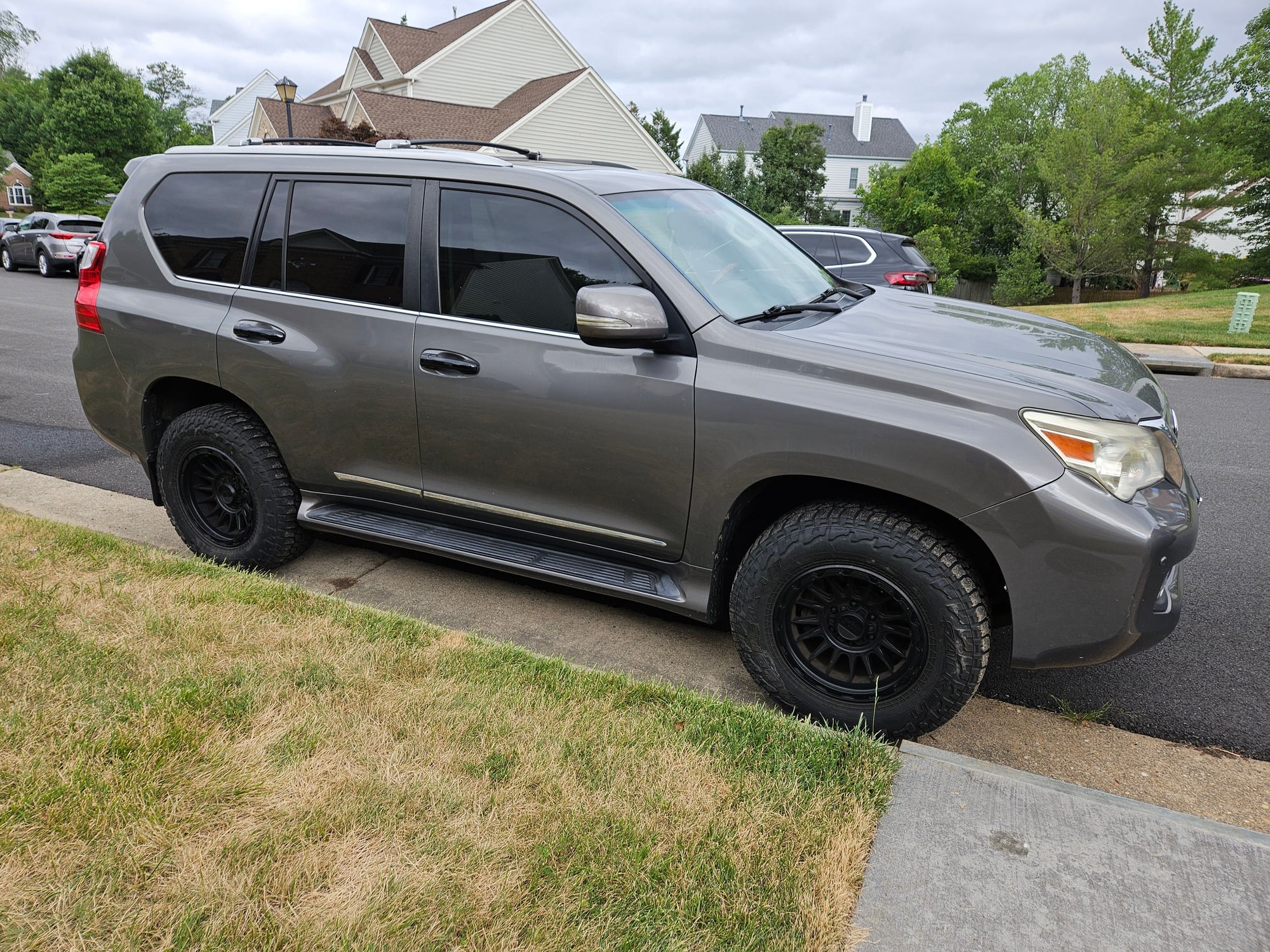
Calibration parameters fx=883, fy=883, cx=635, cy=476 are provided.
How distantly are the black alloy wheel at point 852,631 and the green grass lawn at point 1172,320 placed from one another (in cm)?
964

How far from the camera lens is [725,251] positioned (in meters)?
3.76

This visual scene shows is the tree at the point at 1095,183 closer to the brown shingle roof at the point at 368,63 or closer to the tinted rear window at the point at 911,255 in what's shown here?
the brown shingle roof at the point at 368,63

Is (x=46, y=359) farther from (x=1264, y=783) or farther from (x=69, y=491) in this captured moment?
(x=1264, y=783)

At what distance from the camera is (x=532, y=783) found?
101 inches

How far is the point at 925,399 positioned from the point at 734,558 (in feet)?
3.17

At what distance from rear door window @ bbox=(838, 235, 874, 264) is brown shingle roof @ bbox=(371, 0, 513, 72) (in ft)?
80.3

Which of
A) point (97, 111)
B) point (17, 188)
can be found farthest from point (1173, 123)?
point (17, 188)

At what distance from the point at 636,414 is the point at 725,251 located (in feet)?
3.25

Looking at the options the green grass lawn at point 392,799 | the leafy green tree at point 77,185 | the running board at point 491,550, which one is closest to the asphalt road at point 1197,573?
the running board at point 491,550

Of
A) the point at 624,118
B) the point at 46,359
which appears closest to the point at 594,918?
the point at 46,359

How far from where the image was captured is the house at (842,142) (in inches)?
2530

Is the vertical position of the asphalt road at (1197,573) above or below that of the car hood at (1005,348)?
below

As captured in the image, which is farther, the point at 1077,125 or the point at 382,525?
the point at 1077,125

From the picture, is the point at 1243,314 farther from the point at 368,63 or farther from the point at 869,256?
the point at 368,63
